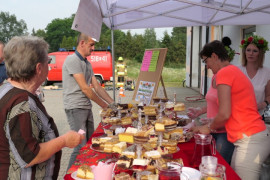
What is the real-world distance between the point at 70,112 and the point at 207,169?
87.6 inches

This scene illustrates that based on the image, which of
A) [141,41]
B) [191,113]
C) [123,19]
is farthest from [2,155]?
[141,41]

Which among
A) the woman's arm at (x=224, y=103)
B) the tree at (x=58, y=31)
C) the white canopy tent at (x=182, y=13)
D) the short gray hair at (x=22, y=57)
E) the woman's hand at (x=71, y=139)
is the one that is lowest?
the woman's hand at (x=71, y=139)

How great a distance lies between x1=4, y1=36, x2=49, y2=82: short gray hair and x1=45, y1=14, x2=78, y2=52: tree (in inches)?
2530

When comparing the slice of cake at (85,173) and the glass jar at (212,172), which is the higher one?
the glass jar at (212,172)

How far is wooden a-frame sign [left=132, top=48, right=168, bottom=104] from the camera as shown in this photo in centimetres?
525

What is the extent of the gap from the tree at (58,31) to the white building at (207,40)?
51920 millimetres

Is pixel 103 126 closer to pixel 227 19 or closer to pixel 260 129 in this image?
pixel 260 129

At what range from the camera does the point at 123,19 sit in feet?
16.0

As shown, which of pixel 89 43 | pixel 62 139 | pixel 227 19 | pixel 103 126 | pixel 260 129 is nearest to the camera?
pixel 62 139

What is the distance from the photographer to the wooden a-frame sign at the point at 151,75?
5246mm

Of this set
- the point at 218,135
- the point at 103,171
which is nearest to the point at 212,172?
the point at 103,171

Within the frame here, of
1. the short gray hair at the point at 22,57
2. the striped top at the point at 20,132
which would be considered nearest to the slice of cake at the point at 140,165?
the striped top at the point at 20,132

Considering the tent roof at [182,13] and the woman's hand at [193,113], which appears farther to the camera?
the tent roof at [182,13]

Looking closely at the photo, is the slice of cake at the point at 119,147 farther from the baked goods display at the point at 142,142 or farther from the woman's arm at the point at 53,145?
the woman's arm at the point at 53,145
